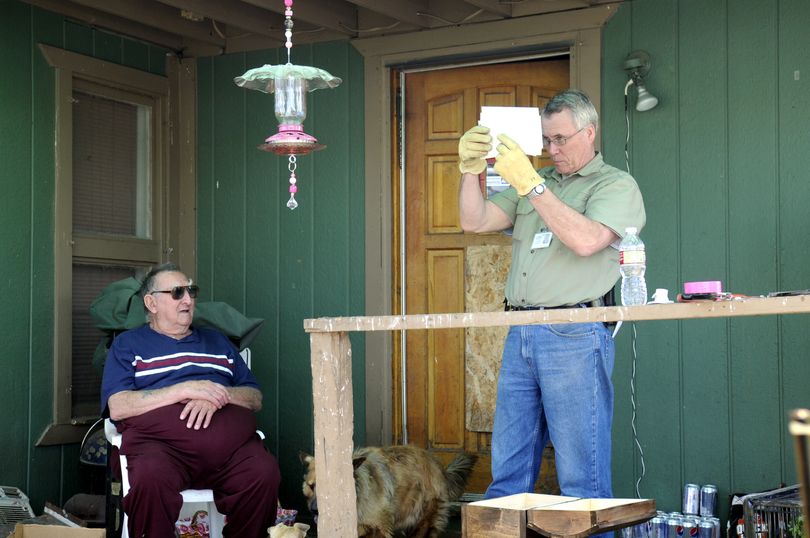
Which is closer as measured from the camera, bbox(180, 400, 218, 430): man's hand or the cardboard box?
the cardboard box

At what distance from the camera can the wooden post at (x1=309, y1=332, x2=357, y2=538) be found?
108 inches

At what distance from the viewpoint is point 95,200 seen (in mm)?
4836

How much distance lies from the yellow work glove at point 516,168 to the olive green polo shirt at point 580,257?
0.74 feet

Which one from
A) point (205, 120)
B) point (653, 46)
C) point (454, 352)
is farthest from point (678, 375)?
point (205, 120)

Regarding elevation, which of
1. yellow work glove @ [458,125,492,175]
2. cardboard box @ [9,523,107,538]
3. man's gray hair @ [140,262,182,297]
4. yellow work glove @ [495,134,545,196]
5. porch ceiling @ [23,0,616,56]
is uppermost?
porch ceiling @ [23,0,616,56]

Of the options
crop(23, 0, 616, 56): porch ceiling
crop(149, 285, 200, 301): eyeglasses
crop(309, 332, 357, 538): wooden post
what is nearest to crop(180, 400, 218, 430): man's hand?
crop(149, 285, 200, 301): eyeglasses

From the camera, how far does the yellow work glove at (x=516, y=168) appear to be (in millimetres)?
2746

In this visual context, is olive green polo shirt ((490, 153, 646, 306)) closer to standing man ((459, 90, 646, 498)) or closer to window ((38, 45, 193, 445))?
standing man ((459, 90, 646, 498))

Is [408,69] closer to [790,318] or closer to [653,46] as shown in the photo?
[653,46]

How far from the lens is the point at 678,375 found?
4.17m

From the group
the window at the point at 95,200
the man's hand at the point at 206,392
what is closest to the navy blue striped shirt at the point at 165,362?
the man's hand at the point at 206,392

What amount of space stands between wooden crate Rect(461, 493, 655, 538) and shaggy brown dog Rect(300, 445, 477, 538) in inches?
53.9

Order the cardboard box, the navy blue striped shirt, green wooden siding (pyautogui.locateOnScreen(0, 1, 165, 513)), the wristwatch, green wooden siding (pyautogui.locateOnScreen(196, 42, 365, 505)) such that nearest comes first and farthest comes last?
the wristwatch < the cardboard box < the navy blue striped shirt < green wooden siding (pyautogui.locateOnScreen(0, 1, 165, 513)) < green wooden siding (pyautogui.locateOnScreen(196, 42, 365, 505))

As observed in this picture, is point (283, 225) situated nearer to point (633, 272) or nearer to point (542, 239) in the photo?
point (542, 239)
